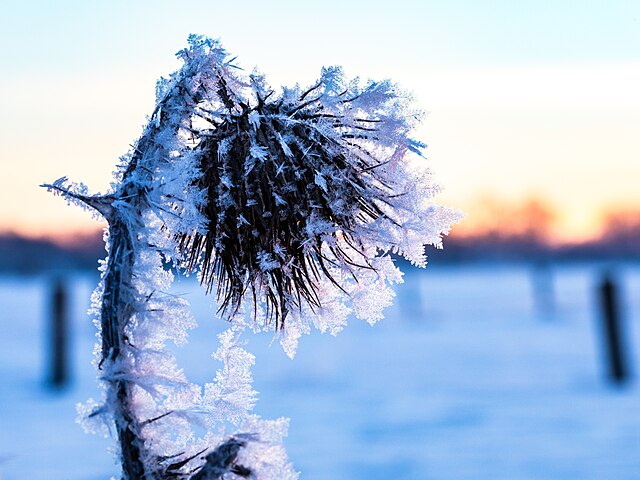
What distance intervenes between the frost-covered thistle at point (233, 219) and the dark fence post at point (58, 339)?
9.41 metres

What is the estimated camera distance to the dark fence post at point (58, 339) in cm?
1040

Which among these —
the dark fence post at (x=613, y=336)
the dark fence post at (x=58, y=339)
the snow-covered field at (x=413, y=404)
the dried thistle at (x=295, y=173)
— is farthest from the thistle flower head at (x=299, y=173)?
the dark fence post at (x=613, y=336)

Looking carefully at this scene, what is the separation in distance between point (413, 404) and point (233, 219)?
8.12 meters

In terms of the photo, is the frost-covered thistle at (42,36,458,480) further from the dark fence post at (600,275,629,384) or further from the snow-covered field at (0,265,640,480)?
the dark fence post at (600,275,629,384)

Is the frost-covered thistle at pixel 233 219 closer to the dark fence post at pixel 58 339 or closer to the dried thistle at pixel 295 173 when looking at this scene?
the dried thistle at pixel 295 173

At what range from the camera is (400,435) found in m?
7.72

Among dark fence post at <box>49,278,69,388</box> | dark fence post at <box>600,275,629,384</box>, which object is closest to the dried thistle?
dark fence post at <box>49,278,69,388</box>

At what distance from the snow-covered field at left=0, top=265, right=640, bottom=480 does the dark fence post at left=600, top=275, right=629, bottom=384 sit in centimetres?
21

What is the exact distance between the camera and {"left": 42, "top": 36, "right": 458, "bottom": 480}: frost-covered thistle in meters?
1.46

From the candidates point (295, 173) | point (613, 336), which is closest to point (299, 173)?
point (295, 173)

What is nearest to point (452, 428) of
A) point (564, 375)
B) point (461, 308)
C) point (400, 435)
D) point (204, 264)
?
point (400, 435)

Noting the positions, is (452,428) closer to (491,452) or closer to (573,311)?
(491,452)

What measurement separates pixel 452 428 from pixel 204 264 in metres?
6.80

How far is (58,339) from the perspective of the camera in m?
10.5
